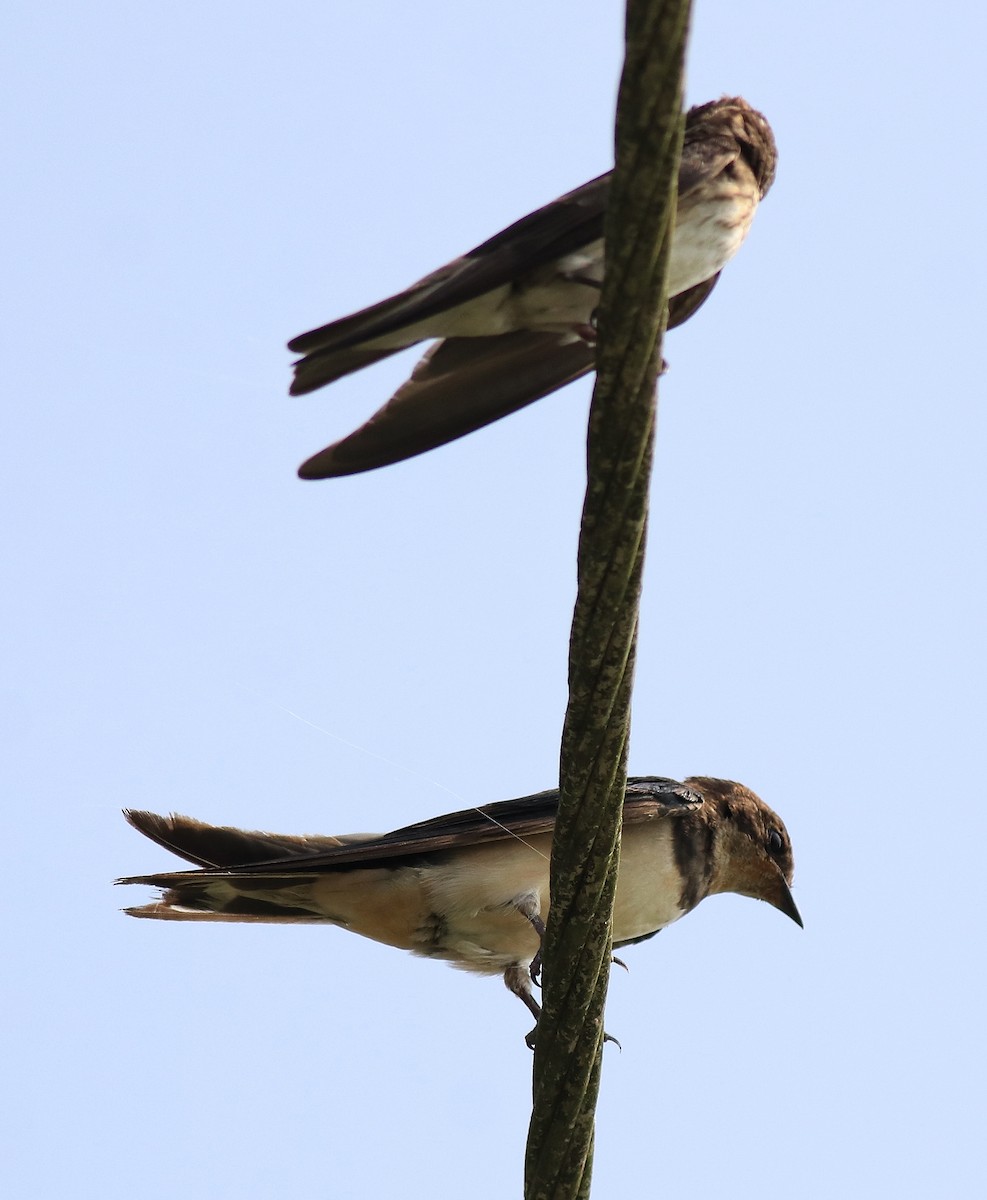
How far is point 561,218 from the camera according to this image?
164 inches

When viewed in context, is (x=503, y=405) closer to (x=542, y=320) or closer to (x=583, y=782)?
(x=542, y=320)

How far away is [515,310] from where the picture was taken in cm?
436

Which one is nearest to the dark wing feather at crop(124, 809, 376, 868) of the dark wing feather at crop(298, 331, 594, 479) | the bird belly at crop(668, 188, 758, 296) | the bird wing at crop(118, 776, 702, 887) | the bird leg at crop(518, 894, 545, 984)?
the bird wing at crop(118, 776, 702, 887)

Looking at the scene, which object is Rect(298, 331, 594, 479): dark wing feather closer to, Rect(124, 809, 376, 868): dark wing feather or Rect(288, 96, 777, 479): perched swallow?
Rect(288, 96, 777, 479): perched swallow

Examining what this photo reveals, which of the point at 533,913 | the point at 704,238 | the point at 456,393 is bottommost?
the point at 533,913

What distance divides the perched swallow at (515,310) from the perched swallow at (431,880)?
1.36 m

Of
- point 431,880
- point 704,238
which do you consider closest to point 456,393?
point 704,238

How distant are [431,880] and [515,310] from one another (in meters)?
2.03

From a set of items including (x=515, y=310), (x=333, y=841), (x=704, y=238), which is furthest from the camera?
(x=333, y=841)

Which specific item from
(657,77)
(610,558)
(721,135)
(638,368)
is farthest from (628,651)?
(721,135)

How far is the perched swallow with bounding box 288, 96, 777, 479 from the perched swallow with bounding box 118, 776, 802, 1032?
1.36m

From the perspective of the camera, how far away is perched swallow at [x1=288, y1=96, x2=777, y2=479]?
380 centimetres

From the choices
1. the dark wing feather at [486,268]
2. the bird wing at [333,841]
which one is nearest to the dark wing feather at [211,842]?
the bird wing at [333,841]

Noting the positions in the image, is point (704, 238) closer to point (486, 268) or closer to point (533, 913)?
point (486, 268)
